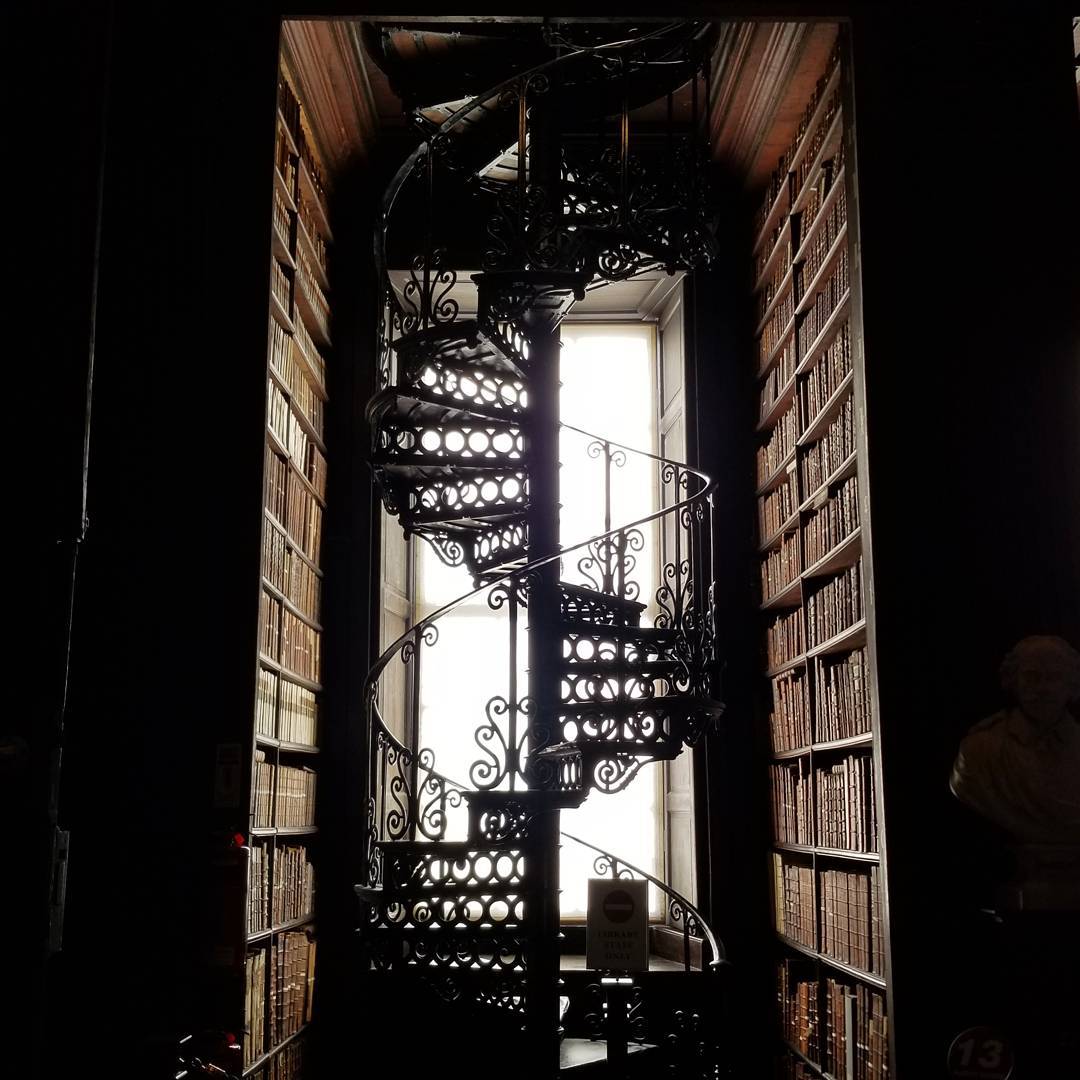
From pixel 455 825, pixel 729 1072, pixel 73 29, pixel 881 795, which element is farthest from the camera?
pixel 455 825

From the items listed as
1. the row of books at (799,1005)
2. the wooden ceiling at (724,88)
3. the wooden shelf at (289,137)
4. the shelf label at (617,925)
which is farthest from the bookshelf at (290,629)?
the row of books at (799,1005)

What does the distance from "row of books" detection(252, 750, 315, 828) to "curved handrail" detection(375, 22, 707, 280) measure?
6.70 ft

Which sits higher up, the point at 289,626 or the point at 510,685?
the point at 289,626

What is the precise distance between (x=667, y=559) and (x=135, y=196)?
3.24 m

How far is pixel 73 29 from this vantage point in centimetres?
188

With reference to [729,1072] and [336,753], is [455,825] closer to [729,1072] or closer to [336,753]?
[336,753]

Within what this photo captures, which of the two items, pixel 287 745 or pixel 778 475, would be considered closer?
pixel 287 745

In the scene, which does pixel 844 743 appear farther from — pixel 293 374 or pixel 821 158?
pixel 293 374

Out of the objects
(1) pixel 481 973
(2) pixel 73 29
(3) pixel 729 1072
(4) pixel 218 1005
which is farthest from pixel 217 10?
(3) pixel 729 1072

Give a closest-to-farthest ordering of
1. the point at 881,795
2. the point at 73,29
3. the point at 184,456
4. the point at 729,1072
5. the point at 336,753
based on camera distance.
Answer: the point at 73,29
the point at 881,795
the point at 184,456
the point at 729,1072
the point at 336,753

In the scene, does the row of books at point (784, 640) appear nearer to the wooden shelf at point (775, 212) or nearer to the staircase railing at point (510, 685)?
the staircase railing at point (510, 685)

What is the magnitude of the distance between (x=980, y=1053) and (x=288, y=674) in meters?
2.77

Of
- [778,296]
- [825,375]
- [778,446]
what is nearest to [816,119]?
[778,296]

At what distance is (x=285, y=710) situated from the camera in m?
4.97
